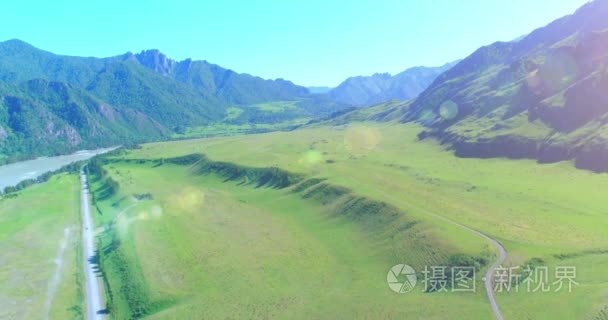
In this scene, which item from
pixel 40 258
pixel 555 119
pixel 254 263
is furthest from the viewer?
pixel 555 119

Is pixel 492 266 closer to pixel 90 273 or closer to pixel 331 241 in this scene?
pixel 331 241

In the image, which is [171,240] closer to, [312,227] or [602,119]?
[312,227]

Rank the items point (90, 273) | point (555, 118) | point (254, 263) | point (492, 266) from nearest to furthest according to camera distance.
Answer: point (492, 266) < point (254, 263) < point (90, 273) < point (555, 118)
